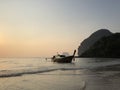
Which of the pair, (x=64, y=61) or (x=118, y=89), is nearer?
(x=118, y=89)

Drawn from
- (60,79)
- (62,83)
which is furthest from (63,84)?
(60,79)

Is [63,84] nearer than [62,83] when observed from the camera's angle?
Yes

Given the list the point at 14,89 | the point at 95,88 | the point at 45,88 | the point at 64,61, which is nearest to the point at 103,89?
the point at 95,88

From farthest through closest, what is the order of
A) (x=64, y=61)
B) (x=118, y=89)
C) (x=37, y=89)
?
(x=64, y=61) → (x=37, y=89) → (x=118, y=89)

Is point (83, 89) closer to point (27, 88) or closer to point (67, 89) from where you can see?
point (67, 89)

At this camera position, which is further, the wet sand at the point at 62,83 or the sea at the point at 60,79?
the sea at the point at 60,79

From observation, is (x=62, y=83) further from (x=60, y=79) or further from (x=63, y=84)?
(x=60, y=79)

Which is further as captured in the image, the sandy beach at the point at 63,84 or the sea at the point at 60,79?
the sea at the point at 60,79

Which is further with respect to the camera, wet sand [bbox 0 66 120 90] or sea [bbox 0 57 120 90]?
sea [bbox 0 57 120 90]

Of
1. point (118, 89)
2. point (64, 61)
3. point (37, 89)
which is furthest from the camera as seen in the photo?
point (64, 61)

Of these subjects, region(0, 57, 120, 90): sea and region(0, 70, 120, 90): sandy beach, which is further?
region(0, 57, 120, 90): sea

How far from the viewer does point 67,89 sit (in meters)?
18.8

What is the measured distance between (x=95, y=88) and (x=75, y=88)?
1411 mm

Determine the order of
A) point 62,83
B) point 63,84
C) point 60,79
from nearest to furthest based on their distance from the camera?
point 63,84 < point 62,83 < point 60,79
